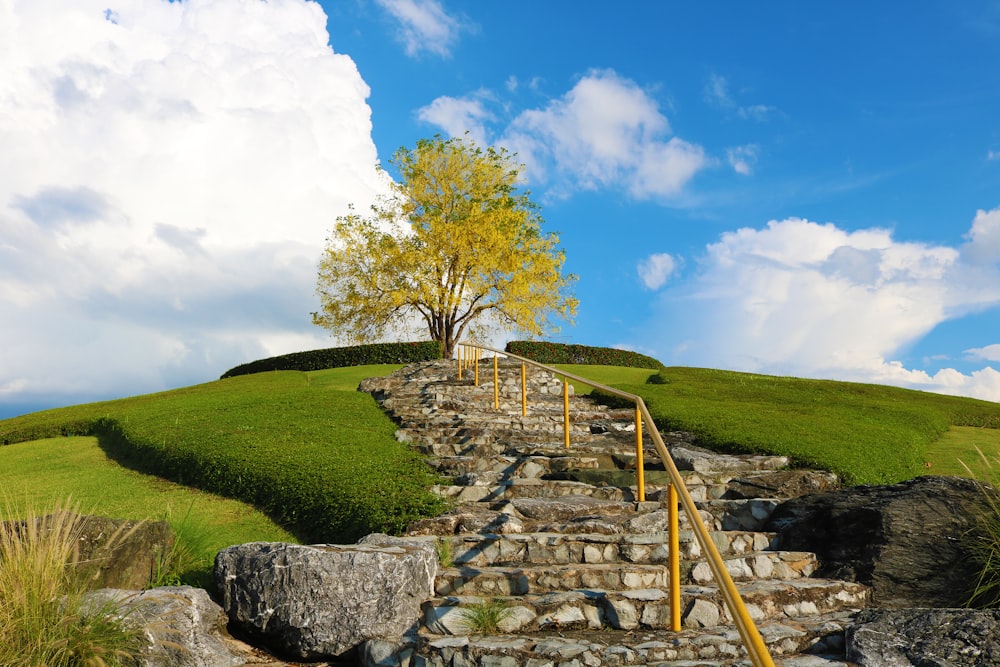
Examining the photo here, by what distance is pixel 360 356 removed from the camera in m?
26.8

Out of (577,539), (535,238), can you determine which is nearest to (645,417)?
(577,539)

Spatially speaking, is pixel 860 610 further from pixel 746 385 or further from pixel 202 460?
pixel 746 385

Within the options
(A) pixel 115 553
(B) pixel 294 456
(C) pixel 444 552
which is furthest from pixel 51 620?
(B) pixel 294 456

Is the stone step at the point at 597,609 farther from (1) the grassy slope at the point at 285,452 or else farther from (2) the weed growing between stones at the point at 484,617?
(1) the grassy slope at the point at 285,452

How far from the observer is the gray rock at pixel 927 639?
501 cm

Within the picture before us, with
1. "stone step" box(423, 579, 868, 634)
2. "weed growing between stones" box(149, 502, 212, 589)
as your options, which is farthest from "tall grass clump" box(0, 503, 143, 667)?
"stone step" box(423, 579, 868, 634)

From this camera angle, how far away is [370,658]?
209 inches

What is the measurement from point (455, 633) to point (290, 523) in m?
3.49

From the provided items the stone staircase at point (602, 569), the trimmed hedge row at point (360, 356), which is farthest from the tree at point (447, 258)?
the stone staircase at point (602, 569)

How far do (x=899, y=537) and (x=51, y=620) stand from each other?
6.74 m

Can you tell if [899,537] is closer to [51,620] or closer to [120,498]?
[51,620]

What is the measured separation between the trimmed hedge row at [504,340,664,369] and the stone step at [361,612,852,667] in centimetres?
2159

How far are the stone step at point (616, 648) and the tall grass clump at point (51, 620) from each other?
168 centimetres

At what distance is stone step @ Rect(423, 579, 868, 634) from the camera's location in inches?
213
